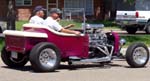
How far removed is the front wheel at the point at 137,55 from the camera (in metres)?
14.0

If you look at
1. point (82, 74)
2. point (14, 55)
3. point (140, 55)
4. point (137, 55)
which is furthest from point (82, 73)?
point (140, 55)

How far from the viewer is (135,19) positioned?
96.0 ft

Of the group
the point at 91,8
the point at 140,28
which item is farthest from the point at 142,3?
the point at 91,8

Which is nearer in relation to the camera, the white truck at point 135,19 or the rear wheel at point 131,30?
the white truck at point 135,19

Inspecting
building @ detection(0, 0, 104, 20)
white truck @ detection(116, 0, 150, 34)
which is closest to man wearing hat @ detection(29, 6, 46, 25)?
white truck @ detection(116, 0, 150, 34)

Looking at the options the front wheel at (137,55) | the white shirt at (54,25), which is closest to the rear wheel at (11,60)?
the white shirt at (54,25)

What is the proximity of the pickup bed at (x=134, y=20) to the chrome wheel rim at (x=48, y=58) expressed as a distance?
1680 centimetres

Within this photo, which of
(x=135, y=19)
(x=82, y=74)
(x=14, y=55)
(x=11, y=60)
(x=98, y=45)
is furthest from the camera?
(x=135, y=19)

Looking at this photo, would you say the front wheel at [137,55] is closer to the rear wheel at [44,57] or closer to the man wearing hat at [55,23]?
the man wearing hat at [55,23]

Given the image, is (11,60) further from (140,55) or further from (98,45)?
(140,55)

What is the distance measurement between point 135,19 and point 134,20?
3.1 inches

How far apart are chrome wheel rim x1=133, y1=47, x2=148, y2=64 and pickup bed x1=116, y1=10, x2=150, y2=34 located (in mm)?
15097

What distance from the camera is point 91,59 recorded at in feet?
45.0

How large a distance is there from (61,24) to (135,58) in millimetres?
2184
